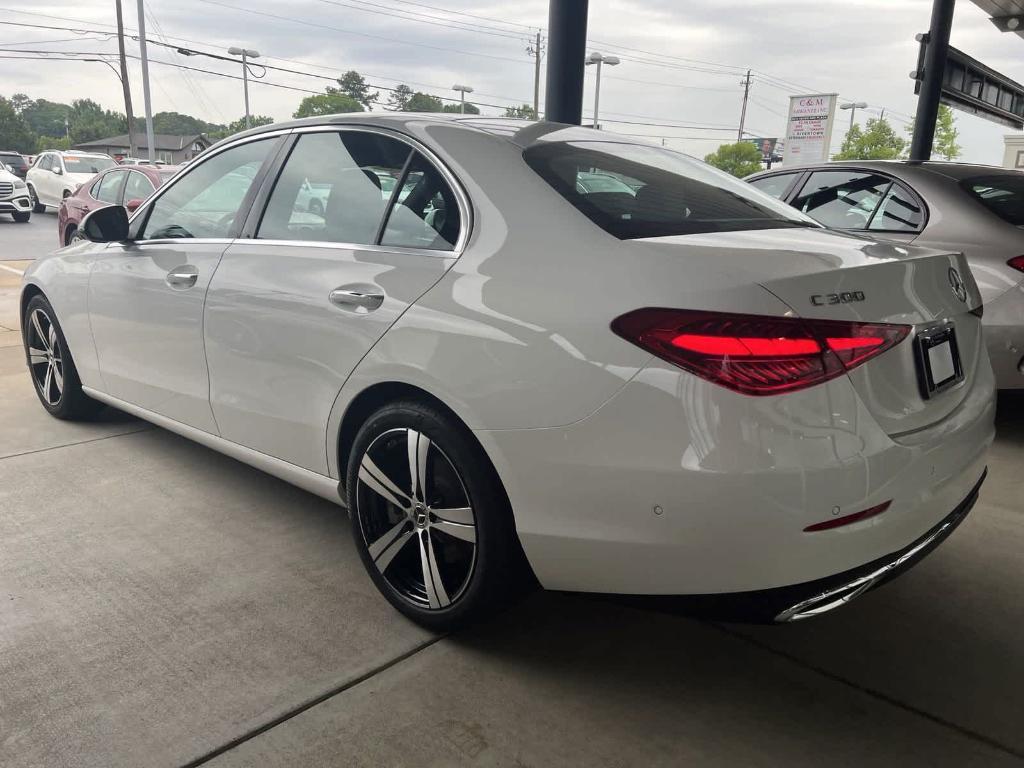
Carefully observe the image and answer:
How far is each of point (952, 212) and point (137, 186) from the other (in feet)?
32.7

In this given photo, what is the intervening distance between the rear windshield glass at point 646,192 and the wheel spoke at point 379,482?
3.24 ft

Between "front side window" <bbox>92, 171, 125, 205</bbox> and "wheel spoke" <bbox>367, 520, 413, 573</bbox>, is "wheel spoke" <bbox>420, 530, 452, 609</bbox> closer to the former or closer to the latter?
"wheel spoke" <bbox>367, 520, 413, 573</bbox>

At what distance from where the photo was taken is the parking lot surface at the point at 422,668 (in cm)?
204

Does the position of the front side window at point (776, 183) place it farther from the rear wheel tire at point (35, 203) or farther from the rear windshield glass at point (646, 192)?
the rear wheel tire at point (35, 203)

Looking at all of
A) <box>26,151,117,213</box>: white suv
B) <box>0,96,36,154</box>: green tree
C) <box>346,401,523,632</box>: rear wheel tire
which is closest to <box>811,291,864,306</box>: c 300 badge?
<box>346,401,523,632</box>: rear wheel tire

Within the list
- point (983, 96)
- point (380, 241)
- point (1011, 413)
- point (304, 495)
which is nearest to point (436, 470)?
point (380, 241)

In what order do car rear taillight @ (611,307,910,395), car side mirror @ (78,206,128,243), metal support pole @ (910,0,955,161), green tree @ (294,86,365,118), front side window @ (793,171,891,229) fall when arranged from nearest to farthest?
car rear taillight @ (611,307,910,395) < car side mirror @ (78,206,128,243) < front side window @ (793,171,891,229) < metal support pole @ (910,0,955,161) < green tree @ (294,86,365,118)

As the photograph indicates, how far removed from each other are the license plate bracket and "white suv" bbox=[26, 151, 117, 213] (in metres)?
23.1

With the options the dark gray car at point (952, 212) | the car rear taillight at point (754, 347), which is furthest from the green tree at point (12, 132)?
the car rear taillight at point (754, 347)

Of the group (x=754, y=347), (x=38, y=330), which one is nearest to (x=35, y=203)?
(x=38, y=330)

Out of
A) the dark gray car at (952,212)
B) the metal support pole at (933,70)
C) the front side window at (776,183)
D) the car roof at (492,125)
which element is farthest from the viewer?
the metal support pole at (933,70)

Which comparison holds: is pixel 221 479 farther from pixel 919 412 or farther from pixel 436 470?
pixel 919 412

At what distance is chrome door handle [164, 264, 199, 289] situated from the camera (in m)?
3.24

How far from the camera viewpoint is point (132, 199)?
35.6 feet
